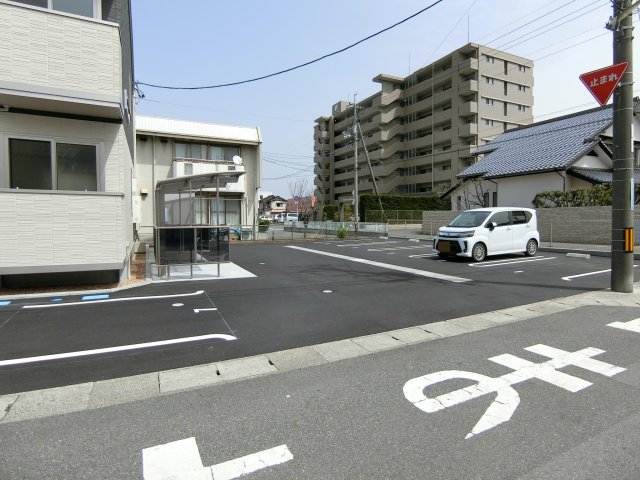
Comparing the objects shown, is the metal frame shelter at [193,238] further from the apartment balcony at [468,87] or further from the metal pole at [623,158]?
the apartment balcony at [468,87]

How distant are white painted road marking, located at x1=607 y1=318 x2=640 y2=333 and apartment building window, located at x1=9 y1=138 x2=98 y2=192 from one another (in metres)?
9.23

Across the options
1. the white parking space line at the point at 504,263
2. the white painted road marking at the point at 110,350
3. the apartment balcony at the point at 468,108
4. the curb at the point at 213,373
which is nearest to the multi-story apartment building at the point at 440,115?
the apartment balcony at the point at 468,108

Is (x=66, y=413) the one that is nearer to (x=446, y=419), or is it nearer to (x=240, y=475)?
(x=240, y=475)

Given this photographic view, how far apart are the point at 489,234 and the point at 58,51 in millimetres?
11605

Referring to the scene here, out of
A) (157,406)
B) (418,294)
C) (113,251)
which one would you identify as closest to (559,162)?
(418,294)

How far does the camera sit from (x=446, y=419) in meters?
A: 2.87

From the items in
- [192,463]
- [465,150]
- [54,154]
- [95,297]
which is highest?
[465,150]

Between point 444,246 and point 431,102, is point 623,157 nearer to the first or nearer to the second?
point 444,246

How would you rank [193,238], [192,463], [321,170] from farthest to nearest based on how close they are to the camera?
[321,170]
[193,238]
[192,463]

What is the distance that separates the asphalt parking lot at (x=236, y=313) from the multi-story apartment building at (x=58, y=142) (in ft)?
2.83

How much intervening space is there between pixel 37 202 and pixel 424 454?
6999mm

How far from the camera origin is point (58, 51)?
6695mm

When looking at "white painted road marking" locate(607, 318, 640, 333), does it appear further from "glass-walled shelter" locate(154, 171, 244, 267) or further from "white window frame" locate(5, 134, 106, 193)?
"white window frame" locate(5, 134, 106, 193)

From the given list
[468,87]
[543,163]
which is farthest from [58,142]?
[468,87]
